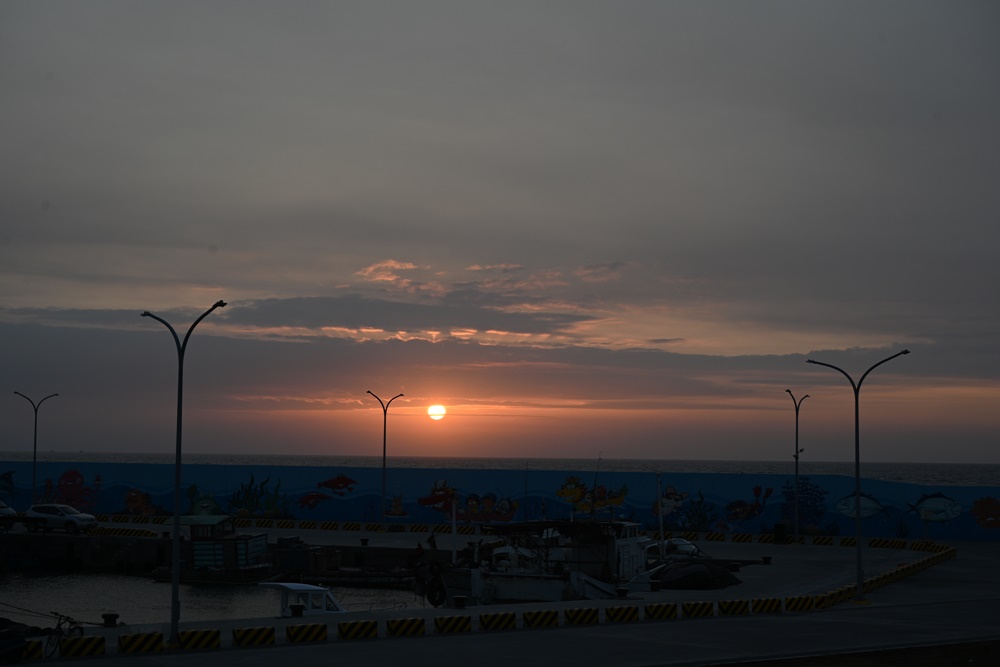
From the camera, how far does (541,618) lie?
3681 centimetres

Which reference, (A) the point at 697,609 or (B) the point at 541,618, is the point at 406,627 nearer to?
(B) the point at 541,618

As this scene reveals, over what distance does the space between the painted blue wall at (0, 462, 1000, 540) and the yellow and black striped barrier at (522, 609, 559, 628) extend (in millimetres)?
33387

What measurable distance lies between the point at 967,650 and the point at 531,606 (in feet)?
50.3

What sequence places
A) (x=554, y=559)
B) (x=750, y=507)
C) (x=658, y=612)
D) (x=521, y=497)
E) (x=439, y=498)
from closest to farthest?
1. (x=658, y=612)
2. (x=554, y=559)
3. (x=750, y=507)
4. (x=521, y=497)
5. (x=439, y=498)

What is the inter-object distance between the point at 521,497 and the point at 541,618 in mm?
52133

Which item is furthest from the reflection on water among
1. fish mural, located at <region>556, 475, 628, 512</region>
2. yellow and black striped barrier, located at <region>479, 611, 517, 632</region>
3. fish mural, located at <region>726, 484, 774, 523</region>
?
fish mural, located at <region>726, 484, 774, 523</region>

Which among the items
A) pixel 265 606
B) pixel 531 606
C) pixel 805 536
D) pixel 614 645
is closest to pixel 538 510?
pixel 805 536

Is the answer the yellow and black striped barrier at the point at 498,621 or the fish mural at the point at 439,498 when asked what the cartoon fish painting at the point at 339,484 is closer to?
the fish mural at the point at 439,498

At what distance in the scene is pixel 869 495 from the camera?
77750 millimetres

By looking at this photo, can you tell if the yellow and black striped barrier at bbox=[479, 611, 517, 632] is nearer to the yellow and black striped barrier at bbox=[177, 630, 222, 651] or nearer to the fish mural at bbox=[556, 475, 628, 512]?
the yellow and black striped barrier at bbox=[177, 630, 222, 651]

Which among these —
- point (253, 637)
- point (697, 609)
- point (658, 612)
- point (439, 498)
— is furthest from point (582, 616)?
point (439, 498)

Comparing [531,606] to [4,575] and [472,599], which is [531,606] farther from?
[4,575]

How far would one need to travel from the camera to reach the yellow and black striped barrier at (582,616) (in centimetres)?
3728

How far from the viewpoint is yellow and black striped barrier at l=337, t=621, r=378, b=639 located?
33.7 m
